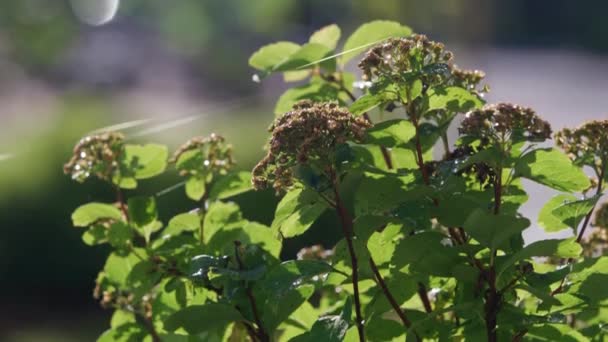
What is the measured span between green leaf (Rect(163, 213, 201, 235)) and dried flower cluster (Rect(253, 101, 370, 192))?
0.92 feet

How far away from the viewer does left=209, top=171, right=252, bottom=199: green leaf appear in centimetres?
121

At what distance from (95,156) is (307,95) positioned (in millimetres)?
250

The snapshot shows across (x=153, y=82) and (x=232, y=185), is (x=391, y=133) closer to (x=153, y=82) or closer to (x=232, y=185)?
(x=232, y=185)

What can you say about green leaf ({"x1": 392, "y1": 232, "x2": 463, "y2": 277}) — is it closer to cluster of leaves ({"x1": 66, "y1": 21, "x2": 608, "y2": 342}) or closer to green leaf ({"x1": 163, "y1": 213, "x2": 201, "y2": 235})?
cluster of leaves ({"x1": 66, "y1": 21, "x2": 608, "y2": 342})

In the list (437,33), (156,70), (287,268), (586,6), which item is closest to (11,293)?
(287,268)

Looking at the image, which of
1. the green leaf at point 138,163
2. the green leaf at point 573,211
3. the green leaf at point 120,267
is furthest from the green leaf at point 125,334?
the green leaf at point 573,211

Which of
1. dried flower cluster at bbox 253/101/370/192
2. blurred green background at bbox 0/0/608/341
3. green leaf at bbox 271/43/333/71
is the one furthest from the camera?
blurred green background at bbox 0/0/608/341

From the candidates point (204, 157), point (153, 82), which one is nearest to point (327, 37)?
point (204, 157)

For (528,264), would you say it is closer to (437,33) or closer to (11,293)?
(11,293)

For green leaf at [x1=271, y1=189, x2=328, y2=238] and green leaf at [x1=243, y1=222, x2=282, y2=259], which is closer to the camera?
green leaf at [x1=271, y1=189, x2=328, y2=238]

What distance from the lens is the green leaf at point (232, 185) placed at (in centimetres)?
121

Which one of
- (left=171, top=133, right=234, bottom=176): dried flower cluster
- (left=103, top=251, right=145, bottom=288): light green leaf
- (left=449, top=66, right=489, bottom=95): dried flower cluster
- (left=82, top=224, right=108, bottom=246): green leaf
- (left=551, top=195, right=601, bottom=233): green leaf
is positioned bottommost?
(left=103, top=251, right=145, bottom=288): light green leaf

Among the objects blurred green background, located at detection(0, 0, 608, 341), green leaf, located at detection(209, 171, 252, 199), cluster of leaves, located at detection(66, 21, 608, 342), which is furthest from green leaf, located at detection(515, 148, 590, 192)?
blurred green background, located at detection(0, 0, 608, 341)

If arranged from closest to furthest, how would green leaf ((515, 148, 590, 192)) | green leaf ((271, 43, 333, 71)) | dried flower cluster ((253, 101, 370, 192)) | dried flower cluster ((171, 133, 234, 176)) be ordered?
dried flower cluster ((253, 101, 370, 192)) < green leaf ((515, 148, 590, 192)) < green leaf ((271, 43, 333, 71)) < dried flower cluster ((171, 133, 234, 176))
